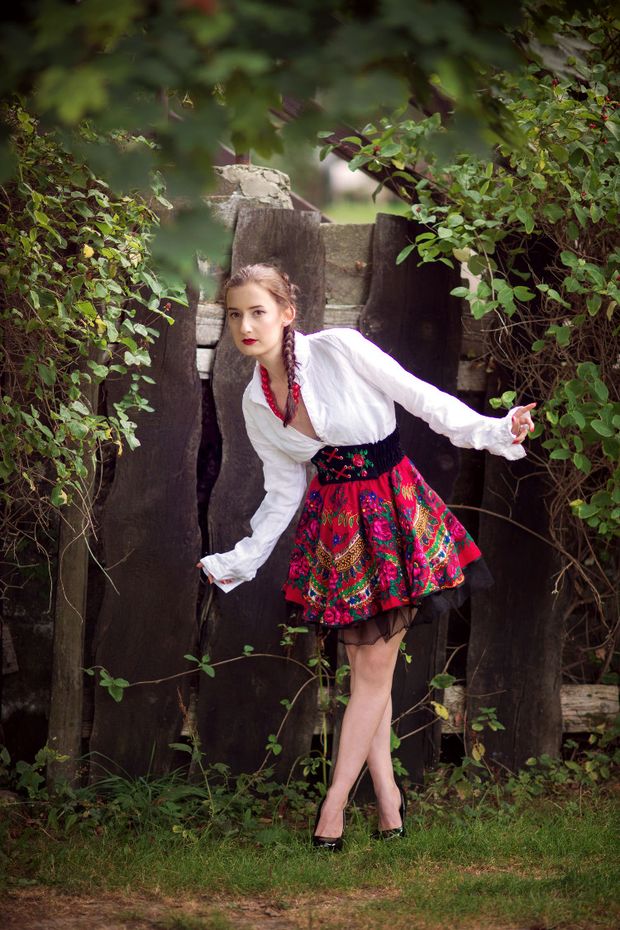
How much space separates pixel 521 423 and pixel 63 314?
4.32 ft

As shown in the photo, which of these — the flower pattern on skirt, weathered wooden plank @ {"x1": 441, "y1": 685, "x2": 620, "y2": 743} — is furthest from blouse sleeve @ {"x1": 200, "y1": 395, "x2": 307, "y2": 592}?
weathered wooden plank @ {"x1": 441, "y1": 685, "x2": 620, "y2": 743}

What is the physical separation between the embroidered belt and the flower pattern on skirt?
2 cm

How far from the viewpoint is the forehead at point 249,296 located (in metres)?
2.80

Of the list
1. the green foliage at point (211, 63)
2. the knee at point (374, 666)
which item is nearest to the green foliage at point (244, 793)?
the knee at point (374, 666)

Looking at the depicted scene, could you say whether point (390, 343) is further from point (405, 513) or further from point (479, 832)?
point (479, 832)

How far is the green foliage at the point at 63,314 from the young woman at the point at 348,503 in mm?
368

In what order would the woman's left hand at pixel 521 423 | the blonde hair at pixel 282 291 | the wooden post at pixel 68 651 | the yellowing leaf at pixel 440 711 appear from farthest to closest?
the yellowing leaf at pixel 440 711, the wooden post at pixel 68 651, the blonde hair at pixel 282 291, the woman's left hand at pixel 521 423

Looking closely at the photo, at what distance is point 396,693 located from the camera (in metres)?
3.38

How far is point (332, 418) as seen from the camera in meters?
2.83

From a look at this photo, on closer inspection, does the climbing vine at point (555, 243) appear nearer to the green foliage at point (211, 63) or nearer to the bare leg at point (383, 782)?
the bare leg at point (383, 782)

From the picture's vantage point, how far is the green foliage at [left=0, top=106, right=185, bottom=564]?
268 centimetres

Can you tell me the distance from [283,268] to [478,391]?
0.84 metres

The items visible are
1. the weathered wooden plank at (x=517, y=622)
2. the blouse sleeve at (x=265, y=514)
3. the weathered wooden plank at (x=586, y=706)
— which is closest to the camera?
the blouse sleeve at (x=265, y=514)

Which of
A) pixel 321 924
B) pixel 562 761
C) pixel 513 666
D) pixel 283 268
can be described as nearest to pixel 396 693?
pixel 513 666
